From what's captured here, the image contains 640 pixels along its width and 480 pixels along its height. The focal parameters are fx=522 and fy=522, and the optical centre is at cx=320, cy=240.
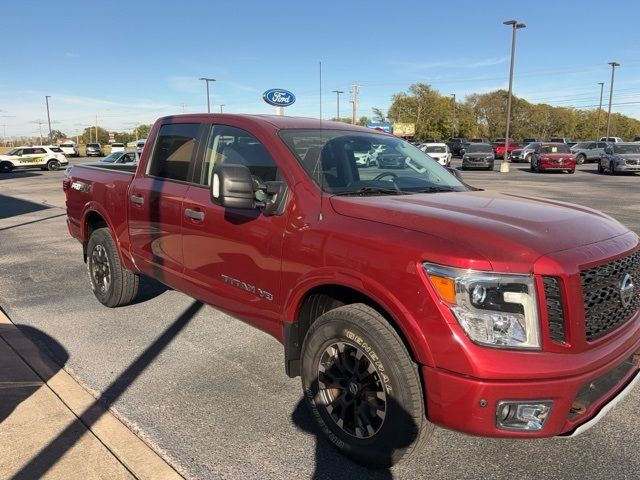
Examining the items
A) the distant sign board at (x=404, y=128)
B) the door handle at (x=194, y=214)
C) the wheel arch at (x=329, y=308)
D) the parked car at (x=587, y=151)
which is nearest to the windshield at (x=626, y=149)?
the parked car at (x=587, y=151)

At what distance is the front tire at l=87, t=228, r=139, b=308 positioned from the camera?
497 centimetres

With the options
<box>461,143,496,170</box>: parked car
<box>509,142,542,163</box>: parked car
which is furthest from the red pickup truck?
<box>509,142,542,163</box>: parked car

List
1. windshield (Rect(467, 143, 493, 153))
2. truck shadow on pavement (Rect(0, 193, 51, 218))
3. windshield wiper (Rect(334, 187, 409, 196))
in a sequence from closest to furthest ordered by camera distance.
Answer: windshield wiper (Rect(334, 187, 409, 196)) < truck shadow on pavement (Rect(0, 193, 51, 218)) < windshield (Rect(467, 143, 493, 153))

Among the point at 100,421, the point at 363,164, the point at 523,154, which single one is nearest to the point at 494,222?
the point at 363,164

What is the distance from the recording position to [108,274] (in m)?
5.15

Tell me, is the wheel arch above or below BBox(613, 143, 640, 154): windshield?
below

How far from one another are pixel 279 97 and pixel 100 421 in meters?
15.9

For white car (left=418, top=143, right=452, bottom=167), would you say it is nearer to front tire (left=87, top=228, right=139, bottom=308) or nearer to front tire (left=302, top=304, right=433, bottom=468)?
front tire (left=87, top=228, right=139, bottom=308)

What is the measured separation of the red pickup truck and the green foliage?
244 feet

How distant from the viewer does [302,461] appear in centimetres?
279

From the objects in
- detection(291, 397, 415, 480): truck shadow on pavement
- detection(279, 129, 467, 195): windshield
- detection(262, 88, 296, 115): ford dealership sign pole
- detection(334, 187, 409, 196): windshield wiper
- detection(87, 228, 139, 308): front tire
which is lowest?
detection(291, 397, 415, 480): truck shadow on pavement

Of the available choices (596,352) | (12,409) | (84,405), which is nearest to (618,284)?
(596,352)

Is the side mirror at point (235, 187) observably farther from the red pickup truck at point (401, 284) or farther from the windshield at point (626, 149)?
the windshield at point (626, 149)

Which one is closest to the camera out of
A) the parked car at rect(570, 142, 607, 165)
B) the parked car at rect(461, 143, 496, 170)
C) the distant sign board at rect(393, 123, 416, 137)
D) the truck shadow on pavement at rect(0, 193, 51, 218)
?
the truck shadow on pavement at rect(0, 193, 51, 218)
